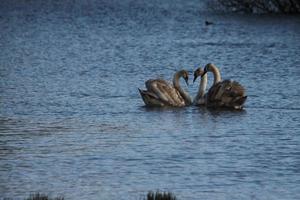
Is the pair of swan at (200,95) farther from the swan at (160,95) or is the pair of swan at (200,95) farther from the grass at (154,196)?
the grass at (154,196)

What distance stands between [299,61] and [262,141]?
1080cm

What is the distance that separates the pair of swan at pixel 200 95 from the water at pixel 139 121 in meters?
0.29

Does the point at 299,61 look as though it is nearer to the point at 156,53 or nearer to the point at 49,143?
the point at 156,53

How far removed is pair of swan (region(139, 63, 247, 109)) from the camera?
Result: 19.0 m

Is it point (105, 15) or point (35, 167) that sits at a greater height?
point (105, 15)

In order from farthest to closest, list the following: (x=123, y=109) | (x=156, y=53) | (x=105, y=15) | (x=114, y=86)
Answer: (x=105, y=15)
(x=156, y=53)
(x=114, y=86)
(x=123, y=109)

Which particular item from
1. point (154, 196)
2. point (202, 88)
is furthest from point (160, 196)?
point (202, 88)

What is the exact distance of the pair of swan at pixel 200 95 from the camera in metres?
19.0

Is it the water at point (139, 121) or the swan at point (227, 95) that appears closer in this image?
the water at point (139, 121)

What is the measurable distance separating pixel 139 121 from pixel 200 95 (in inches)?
78.2

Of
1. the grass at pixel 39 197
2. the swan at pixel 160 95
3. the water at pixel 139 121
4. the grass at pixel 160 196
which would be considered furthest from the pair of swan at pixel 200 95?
the grass at pixel 160 196

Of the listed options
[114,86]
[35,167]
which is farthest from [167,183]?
[114,86]

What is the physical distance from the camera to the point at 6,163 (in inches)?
568

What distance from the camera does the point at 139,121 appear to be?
18.0m
